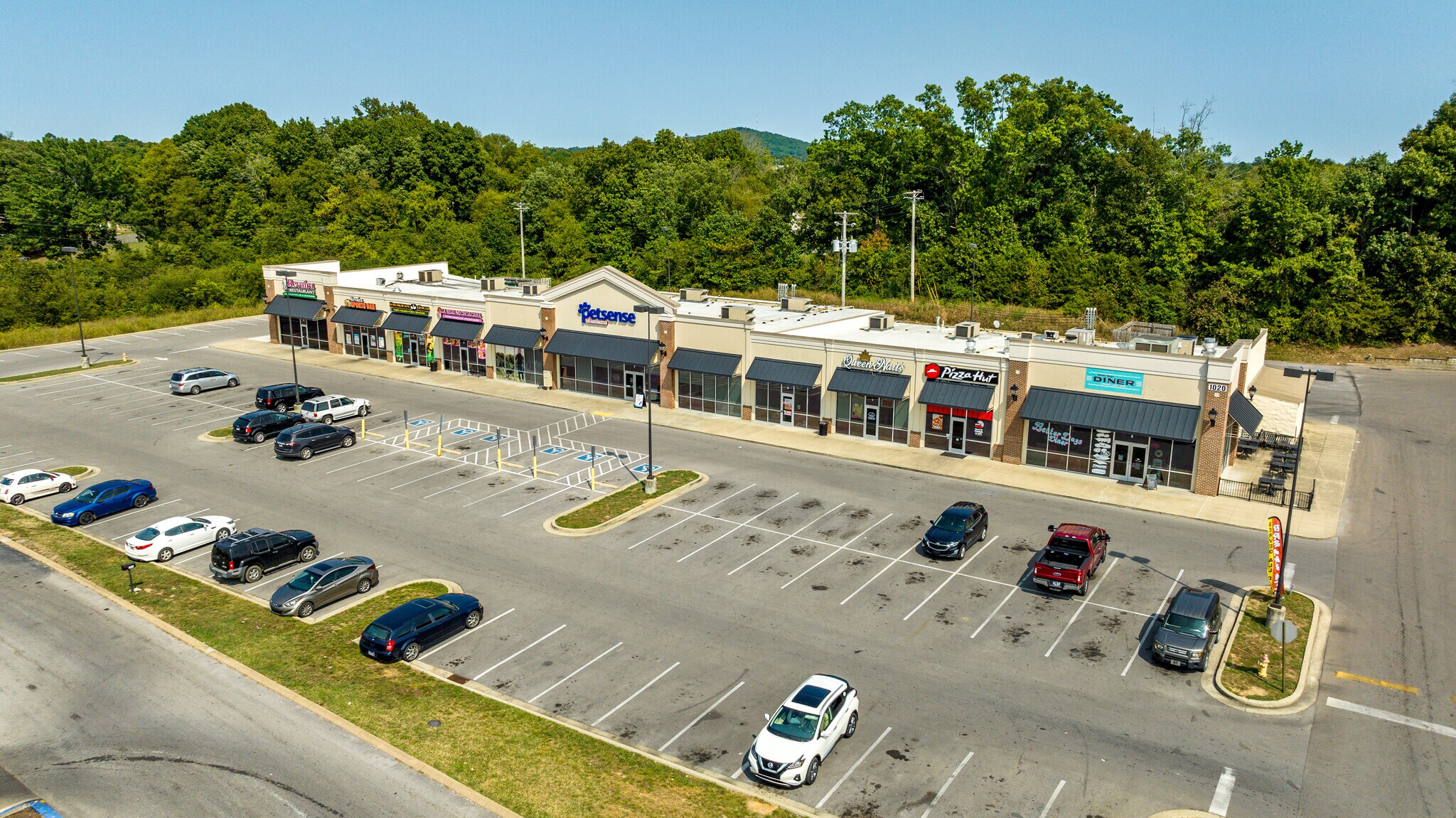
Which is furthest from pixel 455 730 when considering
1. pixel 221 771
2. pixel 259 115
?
pixel 259 115

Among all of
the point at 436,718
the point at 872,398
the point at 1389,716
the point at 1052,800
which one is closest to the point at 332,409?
the point at 872,398

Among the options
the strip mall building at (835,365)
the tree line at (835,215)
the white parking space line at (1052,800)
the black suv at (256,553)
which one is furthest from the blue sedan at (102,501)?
the tree line at (835,215)

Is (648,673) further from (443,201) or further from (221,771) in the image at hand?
(443,201)

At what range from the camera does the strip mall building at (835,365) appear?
4147cm

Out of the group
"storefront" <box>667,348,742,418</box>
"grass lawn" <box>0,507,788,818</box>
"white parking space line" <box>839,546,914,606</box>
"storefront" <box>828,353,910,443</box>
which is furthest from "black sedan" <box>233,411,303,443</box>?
"white parking space line" <box>839,546,914,606</box>

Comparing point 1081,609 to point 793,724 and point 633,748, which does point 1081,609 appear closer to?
point 793,724

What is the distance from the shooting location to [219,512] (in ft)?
126

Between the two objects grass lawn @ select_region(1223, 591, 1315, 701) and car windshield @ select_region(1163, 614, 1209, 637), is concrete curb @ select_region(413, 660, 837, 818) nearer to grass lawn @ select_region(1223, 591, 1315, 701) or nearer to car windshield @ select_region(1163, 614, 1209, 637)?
car windshield @ select_region(1163, 614, 1209, 637)

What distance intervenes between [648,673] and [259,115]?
6315 inches

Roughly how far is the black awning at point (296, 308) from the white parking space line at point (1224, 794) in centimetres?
6993

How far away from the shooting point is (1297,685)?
978 inches

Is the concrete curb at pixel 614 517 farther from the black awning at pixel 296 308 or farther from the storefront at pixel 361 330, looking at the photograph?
the black awning at pixel 296 308

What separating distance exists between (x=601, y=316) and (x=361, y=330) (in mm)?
24687

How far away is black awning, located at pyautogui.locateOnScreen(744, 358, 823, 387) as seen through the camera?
49.9 metres
